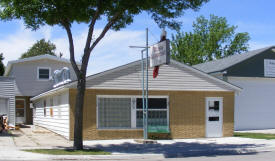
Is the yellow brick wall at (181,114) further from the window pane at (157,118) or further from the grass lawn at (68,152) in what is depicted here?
the grass lawn at (68,152)

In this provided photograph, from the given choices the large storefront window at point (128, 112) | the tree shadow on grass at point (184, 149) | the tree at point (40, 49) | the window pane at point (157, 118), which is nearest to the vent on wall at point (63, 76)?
the large storefront window at point (128, 112)

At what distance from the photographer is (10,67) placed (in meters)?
30.6

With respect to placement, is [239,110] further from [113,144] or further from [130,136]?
[113,144]

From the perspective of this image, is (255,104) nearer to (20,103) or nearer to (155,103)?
(155,103)

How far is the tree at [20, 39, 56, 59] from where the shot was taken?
57.8 metres

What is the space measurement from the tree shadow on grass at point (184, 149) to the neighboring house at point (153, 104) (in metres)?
2.06

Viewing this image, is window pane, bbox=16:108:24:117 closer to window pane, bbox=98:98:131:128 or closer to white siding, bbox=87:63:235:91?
window pane, bbox=98:98:131:128

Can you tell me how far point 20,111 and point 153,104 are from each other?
15.9 meters

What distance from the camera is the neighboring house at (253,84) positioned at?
24.2 m

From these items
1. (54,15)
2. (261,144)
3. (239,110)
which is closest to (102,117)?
(54,15)

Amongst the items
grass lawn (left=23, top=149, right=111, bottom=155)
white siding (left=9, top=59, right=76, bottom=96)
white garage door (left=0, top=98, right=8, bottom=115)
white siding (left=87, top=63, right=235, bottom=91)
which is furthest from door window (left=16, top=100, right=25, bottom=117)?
grass lawn (left=23, top=149, right=111, bottom=155)

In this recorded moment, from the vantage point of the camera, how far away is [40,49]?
5822 centimetres

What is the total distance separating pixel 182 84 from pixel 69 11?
7642mm

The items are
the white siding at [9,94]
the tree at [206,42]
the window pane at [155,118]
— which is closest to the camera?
the window pane at [155,118]
